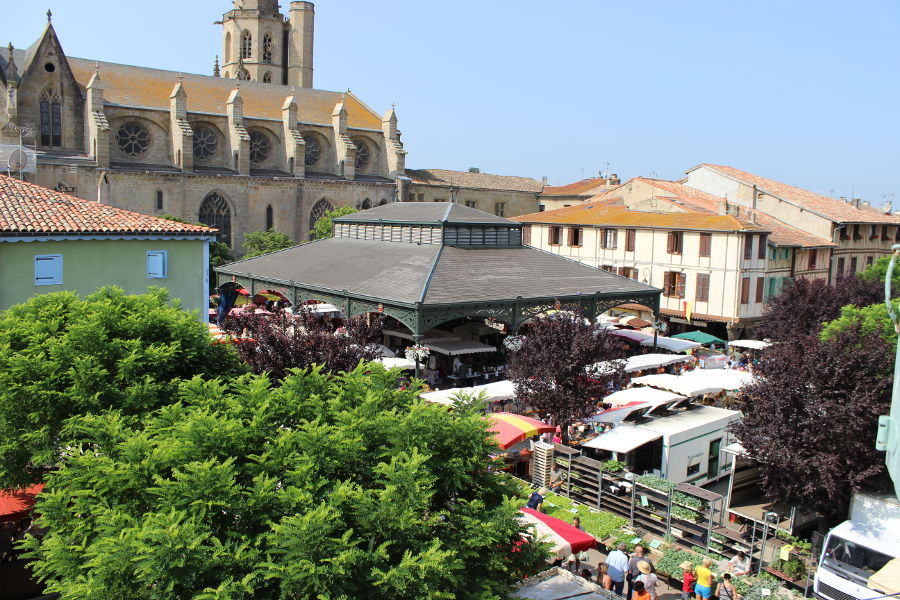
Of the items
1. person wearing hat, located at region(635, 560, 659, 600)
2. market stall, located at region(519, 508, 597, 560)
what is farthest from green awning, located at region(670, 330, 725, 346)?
person wearing hat, located at region(635, 560, 659, 600)

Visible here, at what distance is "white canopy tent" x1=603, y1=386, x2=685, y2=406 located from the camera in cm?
1817

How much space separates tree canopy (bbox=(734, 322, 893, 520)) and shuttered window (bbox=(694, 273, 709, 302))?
20.1 m

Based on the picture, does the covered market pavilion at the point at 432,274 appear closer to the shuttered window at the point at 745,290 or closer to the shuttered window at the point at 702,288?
the shuttered window at the point at 702,288

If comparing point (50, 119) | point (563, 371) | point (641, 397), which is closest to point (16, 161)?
Result: point (563, 371)

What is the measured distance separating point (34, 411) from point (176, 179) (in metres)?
41.8

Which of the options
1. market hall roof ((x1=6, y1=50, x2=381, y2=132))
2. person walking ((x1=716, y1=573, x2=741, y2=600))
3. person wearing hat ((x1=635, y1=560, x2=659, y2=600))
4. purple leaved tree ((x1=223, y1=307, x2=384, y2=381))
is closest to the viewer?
person wearing hat ((x1=635, y1=560, x2=659, y2=600))

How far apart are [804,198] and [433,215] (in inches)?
1074

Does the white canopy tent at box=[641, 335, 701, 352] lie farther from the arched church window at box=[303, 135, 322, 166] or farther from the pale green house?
the arched church window at box=[303, 135, 322, 166]

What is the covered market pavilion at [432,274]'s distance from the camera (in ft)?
76.5

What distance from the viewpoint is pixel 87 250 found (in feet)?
57.8

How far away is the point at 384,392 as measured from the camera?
29.5 feet

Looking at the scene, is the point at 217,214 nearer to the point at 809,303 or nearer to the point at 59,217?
the point at 59,217

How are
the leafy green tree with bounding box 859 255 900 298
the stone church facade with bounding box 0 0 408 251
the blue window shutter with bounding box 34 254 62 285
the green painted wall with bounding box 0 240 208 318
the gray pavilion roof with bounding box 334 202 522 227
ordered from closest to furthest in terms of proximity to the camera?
the green painted wall with bounding box 0 240 208 318 < the blue window shutter with bounding box 34 254 62 285 < the gray pavilion roof with bounding box 334 202 522 227 < the leafy green tree with bounding box 859 255 900 298 < the stone church facade with bounding box 0 0 408 251

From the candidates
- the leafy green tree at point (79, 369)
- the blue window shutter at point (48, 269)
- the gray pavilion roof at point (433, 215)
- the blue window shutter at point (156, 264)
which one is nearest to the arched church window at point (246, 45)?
the gray pavilion roof at point (433, 215)
